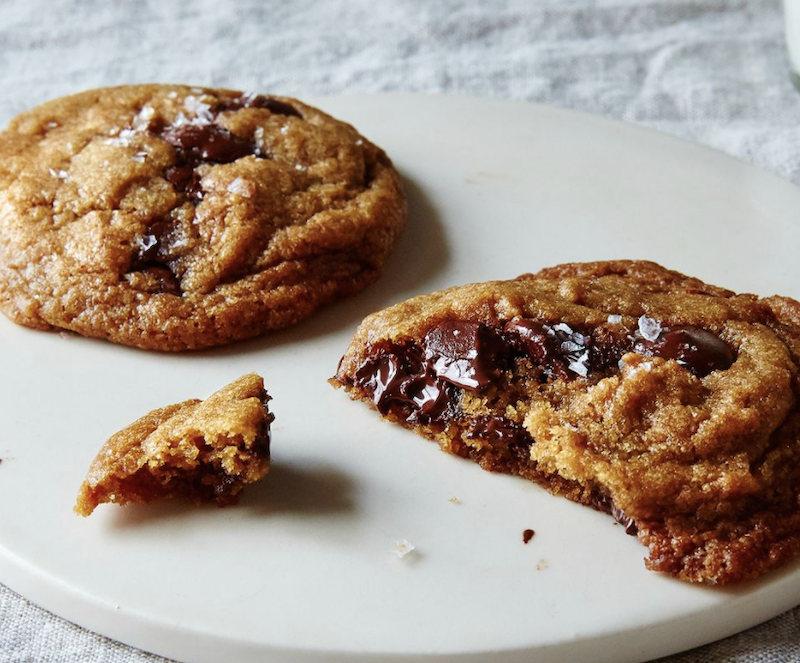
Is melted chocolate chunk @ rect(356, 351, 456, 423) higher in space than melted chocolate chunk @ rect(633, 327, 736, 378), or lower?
lower

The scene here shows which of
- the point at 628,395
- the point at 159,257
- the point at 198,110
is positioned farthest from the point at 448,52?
the point at 628,395

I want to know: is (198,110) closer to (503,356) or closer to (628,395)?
(503,356)

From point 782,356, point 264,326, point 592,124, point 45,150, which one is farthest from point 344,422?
point 592,124

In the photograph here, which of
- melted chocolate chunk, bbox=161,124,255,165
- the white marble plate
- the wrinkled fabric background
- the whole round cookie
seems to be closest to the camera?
the white marble plate

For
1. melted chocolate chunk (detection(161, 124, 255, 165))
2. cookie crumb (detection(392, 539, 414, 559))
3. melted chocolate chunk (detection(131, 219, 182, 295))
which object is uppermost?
melted chocolate chunk (detection(161, 124, 255, 165))

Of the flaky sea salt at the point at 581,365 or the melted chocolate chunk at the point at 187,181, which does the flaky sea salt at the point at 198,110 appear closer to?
the melted chocolate chunk at the point at 187,181

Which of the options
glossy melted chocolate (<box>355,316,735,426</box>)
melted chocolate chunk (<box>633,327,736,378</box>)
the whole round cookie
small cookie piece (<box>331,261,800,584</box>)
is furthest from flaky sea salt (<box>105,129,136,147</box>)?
melted chocolate chunk (<box>633,327,736,378</box>)

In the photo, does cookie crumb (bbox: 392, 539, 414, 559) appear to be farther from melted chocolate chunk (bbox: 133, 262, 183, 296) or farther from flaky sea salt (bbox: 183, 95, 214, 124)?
flaky sea salt (bbox: 183, 95, 214, 124)

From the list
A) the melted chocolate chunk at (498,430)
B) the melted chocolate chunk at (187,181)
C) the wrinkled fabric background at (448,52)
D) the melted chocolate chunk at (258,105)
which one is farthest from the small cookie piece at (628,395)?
the wrinkled fabric background at (448,52)
